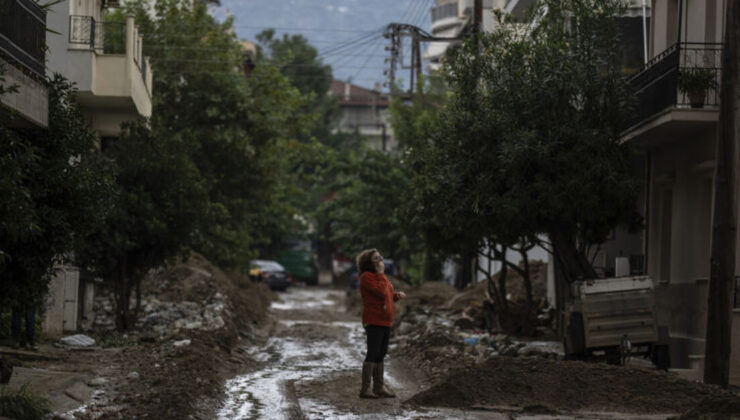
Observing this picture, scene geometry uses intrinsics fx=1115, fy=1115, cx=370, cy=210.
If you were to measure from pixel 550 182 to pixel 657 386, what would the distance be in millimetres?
5666

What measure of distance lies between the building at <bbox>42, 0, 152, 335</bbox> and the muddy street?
3.92 meters

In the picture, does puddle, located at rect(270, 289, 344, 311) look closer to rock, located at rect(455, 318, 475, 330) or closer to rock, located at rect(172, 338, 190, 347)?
rock, located at rect(455, 318, 475, 330)

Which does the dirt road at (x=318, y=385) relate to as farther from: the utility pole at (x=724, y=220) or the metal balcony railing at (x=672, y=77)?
the metal balcony railing at (x=672, y=77)

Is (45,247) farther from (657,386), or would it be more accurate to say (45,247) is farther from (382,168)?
(382,168)

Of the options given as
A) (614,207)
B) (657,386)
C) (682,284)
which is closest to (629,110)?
(614,207)

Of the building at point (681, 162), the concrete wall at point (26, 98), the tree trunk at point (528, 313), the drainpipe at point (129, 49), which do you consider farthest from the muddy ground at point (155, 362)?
the building at point (681, 162)

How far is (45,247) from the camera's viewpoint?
14297mm

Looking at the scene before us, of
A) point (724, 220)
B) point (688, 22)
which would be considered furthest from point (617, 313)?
point (688, 22)

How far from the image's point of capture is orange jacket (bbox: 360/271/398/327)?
13914mm

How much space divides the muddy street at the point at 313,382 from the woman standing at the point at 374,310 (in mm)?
445

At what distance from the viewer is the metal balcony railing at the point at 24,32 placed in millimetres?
13867

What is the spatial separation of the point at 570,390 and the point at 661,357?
447 centimetres

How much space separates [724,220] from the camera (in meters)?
14.4

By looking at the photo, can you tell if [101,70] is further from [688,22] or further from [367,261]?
[688,22]
